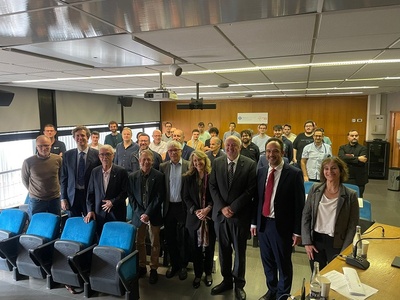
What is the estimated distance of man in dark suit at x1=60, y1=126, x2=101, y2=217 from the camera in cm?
372

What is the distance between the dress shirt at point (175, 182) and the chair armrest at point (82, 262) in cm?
105

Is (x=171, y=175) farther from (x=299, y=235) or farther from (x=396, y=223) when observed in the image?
(x=396, y=223)

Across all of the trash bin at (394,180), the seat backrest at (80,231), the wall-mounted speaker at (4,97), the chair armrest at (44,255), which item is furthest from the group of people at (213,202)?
the trash bin at (394,180)

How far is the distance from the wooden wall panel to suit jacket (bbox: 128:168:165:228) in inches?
328

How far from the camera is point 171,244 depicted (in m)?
3.35

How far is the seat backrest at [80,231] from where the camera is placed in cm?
325

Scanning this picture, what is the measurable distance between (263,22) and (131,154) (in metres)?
3.17

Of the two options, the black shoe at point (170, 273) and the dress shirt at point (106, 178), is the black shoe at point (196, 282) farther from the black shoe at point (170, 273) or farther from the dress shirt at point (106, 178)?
the dress shirt at point (106, 178)

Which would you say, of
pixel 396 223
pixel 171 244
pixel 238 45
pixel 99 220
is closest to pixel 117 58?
pixel 238 45

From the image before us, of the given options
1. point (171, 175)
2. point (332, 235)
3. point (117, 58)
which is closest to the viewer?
point (332, 235)

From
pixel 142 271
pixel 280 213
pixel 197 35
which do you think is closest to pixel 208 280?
pixel 142 271

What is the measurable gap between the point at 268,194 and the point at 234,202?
1.15ft

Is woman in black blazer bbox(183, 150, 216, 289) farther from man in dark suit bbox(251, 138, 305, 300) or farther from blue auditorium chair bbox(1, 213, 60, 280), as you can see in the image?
blue auditorium chair bbox(1, 213, 60, 280)

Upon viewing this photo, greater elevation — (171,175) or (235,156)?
(235,156)
